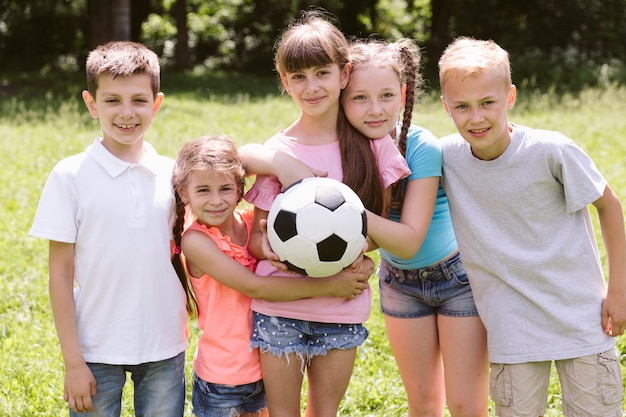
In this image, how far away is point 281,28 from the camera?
78.2ft

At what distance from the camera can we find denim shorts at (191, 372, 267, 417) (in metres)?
3.20

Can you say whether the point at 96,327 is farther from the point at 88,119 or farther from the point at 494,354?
the point at 88,119

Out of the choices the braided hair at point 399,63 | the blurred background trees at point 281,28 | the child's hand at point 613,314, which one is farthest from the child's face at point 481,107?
the blurred background trees at point 281,28

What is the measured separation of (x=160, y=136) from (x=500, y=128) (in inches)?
299

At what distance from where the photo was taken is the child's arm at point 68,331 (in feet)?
9.85

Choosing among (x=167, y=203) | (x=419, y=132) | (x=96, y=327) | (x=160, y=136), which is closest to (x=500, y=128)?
(x=419, y=132)

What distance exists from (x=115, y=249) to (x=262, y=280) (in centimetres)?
60

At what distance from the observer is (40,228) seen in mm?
2963

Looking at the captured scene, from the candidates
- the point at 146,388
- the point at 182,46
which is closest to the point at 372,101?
the point at 146,388

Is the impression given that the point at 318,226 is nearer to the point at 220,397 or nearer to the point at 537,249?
the point at 220,397

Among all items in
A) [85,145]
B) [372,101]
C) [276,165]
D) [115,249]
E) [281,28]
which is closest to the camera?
[115,249]

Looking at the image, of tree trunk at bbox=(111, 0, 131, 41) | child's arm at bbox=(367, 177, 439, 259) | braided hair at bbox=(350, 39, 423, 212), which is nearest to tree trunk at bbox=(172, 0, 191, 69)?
tree trunk at bbox=(111, 0, 131, 41)

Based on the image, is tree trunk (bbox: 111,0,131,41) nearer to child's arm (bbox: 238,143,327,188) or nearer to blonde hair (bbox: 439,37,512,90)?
child's arm (bbox: 238,143,327,188)

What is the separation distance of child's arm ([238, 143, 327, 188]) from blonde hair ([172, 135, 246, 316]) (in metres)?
0.04
